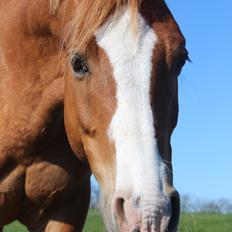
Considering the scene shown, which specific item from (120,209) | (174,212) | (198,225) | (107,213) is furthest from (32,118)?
(198,225)

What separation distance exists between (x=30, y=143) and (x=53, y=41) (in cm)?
83

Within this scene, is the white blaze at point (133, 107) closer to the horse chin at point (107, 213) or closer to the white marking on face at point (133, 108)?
the white marking on face at point (133, 108)

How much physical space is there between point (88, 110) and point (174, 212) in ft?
3.37

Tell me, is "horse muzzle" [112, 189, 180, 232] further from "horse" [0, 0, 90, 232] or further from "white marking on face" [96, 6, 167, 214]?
"horse" [0, 0, 90, 232]

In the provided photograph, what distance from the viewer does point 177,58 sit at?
15.0 feet

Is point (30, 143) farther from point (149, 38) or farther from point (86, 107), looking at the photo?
point (149, 38)

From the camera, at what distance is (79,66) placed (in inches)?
184

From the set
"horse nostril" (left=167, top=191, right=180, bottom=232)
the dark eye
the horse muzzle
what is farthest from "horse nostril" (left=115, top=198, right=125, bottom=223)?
the dark eye

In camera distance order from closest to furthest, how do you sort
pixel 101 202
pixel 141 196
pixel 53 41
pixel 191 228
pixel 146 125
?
1. pixel 141 196
2. pixel 146 125
3. pixel 101 202
4. pixel 53 41
5. pixel 191 228

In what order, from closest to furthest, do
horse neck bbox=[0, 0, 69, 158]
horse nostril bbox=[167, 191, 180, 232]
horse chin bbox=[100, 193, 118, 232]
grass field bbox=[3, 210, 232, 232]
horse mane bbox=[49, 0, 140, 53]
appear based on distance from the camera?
horse nostril bbox=[167, 191, 180, 232]
horse chin bbox=[100, 193, 118, 232]
horse mane bbox=[49, 0, 140, 53]
horse neck bbox=[0, 0, 69, 158]
grass field bbox=[3, 210, 232, 232]

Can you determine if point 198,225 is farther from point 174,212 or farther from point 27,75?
point 174,212

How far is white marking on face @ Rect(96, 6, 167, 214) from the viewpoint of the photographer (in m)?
3.93

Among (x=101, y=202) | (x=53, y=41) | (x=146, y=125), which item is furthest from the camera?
(x=53, y=41)

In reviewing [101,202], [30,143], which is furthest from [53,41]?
[101,202]
